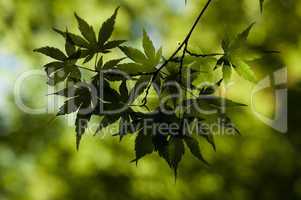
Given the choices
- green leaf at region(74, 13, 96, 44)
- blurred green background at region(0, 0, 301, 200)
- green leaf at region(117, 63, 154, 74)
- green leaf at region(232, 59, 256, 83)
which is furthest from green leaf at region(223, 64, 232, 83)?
blurred green background at region(0, 0, 301, 200)

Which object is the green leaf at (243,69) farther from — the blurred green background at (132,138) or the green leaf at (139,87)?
the blurred green background at (132,138)

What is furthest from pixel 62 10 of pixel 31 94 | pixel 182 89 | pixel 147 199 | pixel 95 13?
pixel 182 89

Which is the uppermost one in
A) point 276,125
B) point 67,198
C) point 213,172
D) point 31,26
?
point 31,26

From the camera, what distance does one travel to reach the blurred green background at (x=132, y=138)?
3.25m

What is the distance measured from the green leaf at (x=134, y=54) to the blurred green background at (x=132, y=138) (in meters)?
2.25

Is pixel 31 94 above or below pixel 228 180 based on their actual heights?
above

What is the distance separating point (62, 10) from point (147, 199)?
199 centimetres

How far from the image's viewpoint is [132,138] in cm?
343

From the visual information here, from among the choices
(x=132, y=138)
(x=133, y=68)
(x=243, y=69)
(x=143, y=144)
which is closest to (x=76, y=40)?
(x=133, y=68)

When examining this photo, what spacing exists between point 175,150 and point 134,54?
0.66 feet

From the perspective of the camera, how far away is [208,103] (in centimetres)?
83

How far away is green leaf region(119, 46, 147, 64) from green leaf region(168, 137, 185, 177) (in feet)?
0.54

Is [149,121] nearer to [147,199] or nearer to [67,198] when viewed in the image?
[147,199]

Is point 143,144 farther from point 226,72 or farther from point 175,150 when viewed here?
point 226,72
